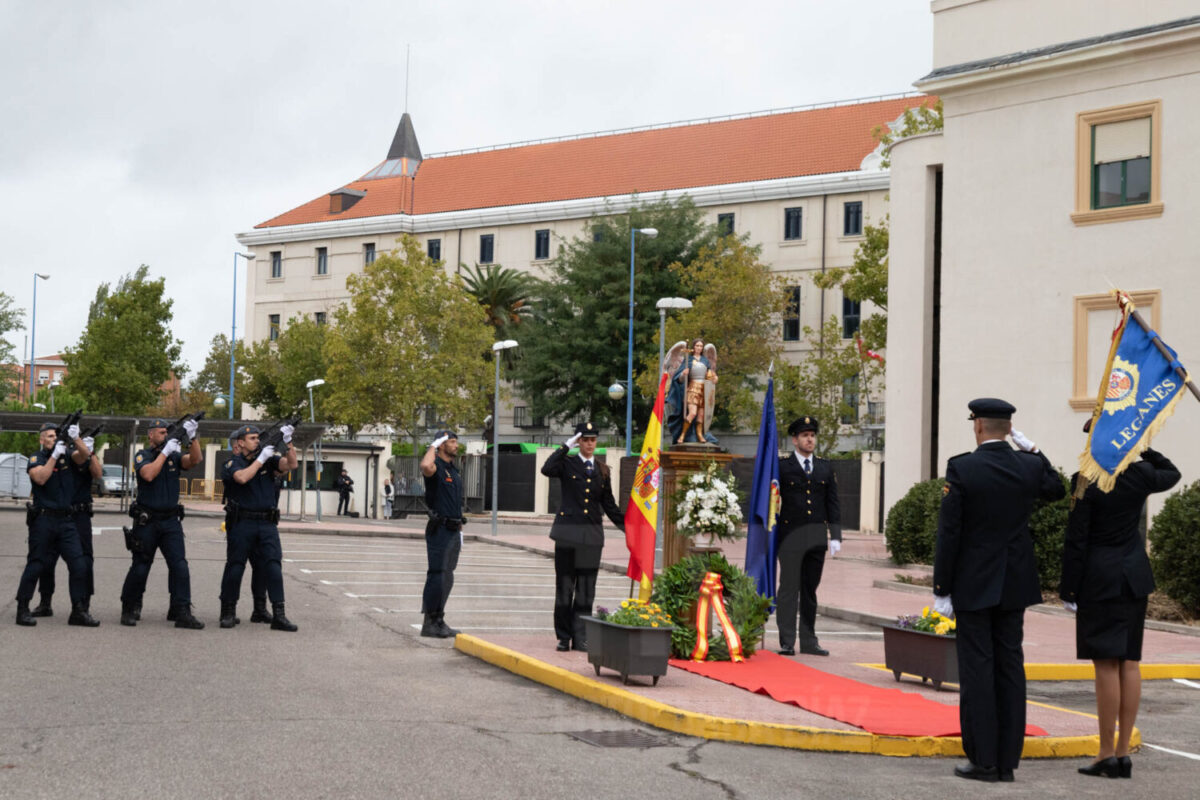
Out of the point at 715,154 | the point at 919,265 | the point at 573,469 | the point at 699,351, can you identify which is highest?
the point at 715,154

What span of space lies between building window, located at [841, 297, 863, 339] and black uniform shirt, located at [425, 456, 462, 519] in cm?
4655

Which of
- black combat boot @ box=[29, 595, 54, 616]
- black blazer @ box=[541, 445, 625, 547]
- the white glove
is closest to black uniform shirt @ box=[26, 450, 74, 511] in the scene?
black combat boot @ box=[29, 595, 54, 616]

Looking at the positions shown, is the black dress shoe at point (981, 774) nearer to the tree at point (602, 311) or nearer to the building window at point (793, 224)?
the tree at point (602, 311)

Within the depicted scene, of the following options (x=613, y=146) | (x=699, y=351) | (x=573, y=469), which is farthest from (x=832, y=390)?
(x=573, y=469)

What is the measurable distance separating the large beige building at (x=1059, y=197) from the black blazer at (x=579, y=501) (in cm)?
1396

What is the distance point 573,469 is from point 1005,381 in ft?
50.2

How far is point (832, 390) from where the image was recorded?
53.1 metres

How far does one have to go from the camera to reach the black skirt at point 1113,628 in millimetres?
7652

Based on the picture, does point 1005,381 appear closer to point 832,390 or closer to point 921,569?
point 921,569

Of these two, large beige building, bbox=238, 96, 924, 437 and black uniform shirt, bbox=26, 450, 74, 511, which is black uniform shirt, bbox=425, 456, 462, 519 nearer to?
black uniform shirt, bbox=26, 450, 74, 511

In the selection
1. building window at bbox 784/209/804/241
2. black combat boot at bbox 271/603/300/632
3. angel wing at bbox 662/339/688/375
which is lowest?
black combat boot at bbox 271/603/300/632

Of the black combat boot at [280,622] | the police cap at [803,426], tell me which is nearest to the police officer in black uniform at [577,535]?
the police cap at [803,426]

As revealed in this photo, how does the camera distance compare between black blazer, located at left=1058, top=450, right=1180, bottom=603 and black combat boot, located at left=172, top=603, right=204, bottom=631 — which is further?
black combat boot, located at left=172, top=603, right=204, bottom=631

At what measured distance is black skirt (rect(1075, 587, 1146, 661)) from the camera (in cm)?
765
